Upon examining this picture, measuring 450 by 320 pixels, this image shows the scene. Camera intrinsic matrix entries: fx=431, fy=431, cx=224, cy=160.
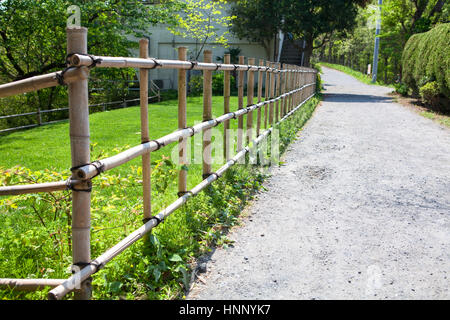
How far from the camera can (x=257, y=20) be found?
2272 cm

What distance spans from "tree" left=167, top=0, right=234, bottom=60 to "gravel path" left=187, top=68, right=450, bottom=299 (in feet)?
57.5

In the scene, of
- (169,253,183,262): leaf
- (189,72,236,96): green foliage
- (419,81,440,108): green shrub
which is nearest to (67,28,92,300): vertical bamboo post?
(169,253,183,262): leaf

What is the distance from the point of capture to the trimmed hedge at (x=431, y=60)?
42.7ft

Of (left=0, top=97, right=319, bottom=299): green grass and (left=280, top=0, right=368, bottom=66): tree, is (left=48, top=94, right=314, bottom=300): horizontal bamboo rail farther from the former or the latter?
(left=280, top=0, right=368, bottom=66): tree

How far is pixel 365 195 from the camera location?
204 inches

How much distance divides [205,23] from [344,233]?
22399 millimetres

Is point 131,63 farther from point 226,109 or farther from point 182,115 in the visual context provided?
point 226,109

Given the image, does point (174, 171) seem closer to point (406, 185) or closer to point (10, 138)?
point (406, 185)

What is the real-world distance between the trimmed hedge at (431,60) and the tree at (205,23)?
9468mm

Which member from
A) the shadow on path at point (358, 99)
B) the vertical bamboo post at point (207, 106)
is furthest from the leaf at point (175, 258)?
the shadow on path at point (358, 99)

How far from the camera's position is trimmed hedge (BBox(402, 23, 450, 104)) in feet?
42.7

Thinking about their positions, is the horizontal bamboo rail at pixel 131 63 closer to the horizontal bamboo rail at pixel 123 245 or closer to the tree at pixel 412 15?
the horizontal bamboo rail at pixel 123 245

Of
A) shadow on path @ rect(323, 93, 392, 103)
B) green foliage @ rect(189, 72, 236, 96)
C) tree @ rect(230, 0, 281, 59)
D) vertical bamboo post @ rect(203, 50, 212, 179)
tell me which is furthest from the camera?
tree @ rect(230, 0, 281, 59)
